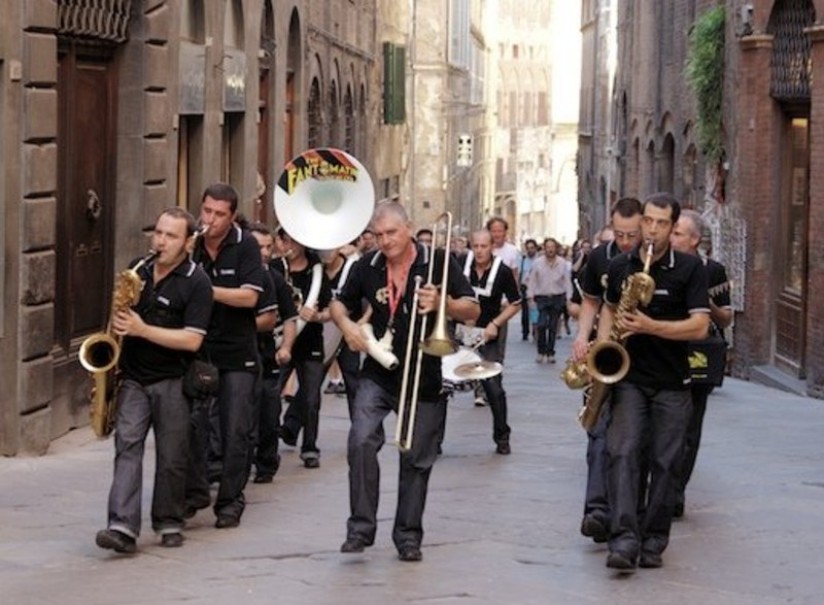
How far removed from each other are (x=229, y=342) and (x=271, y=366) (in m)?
2.04

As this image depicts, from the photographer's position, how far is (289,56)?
100 ft

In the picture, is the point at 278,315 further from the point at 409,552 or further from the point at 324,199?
the point at 409,552

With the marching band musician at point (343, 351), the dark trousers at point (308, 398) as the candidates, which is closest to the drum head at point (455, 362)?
the marching band musician at point (343, 351)

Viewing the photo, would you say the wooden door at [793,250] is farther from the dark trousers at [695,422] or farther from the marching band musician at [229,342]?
the marching band musician at [229,342]

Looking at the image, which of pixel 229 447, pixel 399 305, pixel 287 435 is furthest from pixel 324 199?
pixel 399 305

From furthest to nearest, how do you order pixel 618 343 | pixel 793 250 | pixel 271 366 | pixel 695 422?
pixel 793 250, pixel 271 366, pixel 695 422, pixel 618 343

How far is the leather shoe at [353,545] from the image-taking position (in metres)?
11.2

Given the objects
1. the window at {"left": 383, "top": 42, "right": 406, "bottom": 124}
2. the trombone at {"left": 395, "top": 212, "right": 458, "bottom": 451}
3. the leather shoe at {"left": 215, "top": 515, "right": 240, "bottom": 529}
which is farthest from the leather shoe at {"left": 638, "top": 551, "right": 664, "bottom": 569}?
the window at {"left": 383, "top": 42, "right": 406, "bottom": 124}

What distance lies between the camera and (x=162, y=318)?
11281 mm

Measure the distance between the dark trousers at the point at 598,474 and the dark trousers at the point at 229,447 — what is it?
1.96 m

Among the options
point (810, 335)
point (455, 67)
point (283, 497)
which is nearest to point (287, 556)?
point (283, 497)

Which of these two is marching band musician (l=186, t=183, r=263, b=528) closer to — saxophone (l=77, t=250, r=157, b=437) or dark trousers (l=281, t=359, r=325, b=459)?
saxophone (l=77, t=250, r=157, b=437)

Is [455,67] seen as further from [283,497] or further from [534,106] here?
[283,497]

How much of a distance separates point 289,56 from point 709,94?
5.90 m
